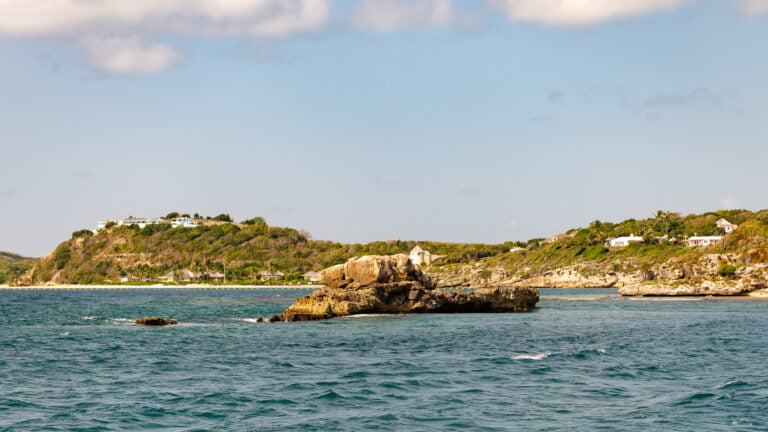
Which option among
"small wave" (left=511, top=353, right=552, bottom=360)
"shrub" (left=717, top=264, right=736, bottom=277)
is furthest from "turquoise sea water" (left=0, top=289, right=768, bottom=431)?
"shrub" (left=717, top=264, right=736, bottom=277)

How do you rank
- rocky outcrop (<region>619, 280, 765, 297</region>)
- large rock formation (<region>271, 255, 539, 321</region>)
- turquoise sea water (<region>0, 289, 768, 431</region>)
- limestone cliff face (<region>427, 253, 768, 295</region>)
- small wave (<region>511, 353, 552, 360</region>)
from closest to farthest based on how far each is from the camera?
turquoise sea water (<region>0, 289, 768, 431</region>)
small wave (<region>511, 353, 552, 360</region>)
large rock formation (<region>271, 255, 539, 321</region>)
rocky outcrop (<region>619, 280, 765, 297</region>)
limestone cliff face (<region>427, 253, 768, 295</region>)

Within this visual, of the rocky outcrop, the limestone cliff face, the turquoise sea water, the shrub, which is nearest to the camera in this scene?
the turquoise sea water

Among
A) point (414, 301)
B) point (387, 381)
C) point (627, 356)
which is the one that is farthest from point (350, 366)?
point (414, 301)

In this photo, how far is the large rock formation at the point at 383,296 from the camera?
6750cm

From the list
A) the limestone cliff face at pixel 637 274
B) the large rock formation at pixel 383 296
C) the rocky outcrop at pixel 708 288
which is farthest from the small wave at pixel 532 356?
the limestone cliff face at pixel 637 274

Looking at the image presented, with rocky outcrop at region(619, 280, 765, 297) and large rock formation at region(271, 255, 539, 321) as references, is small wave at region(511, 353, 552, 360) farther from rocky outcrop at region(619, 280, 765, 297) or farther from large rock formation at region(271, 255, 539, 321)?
rocky outcrop at region(619, 280, 765, 297)

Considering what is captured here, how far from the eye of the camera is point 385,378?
3053 cm

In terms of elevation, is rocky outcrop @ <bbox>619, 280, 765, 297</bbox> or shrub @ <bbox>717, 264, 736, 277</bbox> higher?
shrub @ <bbox>717, 264, 736, 277</bbox>

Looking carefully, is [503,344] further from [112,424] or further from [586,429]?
[112,424]

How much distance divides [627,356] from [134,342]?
95.4 feet

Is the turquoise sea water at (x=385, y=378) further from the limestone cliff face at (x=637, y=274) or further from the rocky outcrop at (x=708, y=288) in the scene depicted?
the limestone cliff face at (x=637, y=274)

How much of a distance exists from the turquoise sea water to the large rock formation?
12.0 metres

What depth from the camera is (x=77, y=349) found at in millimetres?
41719

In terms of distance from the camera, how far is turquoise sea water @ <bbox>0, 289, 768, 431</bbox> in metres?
22.7
